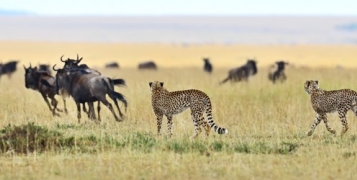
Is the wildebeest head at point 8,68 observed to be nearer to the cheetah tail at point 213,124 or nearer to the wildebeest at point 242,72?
the wildebeest at point 242,72

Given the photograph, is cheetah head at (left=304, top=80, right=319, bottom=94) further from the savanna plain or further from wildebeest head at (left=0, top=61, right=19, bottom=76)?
wildebeest head at (left=0, top=61, right=19, bottom=76)

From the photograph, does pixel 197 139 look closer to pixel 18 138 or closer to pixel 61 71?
pixel 18 138

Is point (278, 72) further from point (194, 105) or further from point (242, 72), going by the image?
point (194, 105)

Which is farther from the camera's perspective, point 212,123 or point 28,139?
point 212,123

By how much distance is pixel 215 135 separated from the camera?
1249 cm

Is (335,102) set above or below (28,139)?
above

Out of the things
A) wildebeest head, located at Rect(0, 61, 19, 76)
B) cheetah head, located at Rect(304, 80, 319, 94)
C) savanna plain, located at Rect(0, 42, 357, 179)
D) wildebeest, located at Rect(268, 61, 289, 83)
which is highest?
wildebeest head, located at Rect(0, 61, 19, 76)

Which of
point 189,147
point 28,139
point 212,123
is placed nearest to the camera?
point 189,147

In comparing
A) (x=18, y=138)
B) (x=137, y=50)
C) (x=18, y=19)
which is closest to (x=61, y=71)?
(x=18, y=138)

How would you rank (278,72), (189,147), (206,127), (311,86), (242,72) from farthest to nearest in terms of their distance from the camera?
(242,72) → (278,72) → (311,86) → (206,127) → (189,147)

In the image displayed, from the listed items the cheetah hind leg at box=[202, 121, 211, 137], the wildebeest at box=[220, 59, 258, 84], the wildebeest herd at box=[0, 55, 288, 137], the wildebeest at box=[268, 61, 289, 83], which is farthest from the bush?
the wildebeest at box=[220, 59, 258, 84]

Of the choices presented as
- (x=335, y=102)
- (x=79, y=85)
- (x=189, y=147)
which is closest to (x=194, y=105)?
(x=189, y=147)

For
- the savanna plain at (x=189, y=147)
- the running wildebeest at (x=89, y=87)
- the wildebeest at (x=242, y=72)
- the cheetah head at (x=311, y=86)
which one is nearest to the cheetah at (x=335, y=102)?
the cheetah head at (x=311, y=86)

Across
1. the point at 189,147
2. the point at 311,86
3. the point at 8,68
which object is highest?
the point at 8,68
